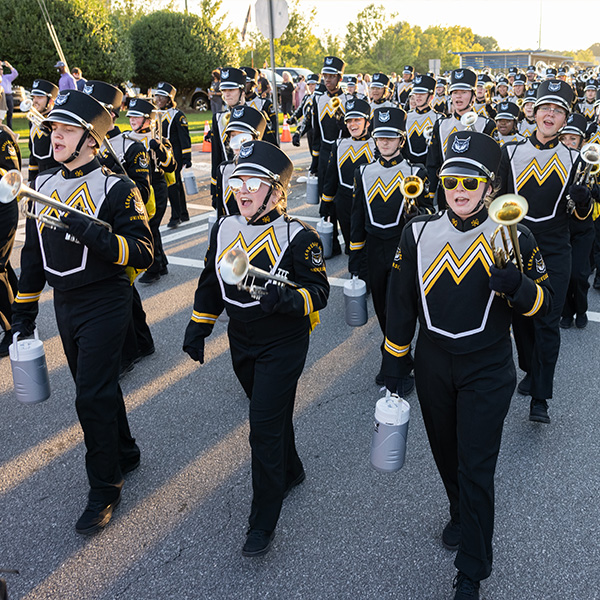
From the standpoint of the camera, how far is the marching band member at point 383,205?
17.7 ft

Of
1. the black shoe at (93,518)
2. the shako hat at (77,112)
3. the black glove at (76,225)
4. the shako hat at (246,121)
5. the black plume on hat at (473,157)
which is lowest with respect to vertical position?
the black shoe at (93,518)

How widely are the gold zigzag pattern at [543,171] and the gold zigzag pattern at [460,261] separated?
221 centimetres

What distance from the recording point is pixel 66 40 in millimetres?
26047

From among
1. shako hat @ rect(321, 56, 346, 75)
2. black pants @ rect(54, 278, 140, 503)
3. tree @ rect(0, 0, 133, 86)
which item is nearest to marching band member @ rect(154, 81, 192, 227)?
shako hat @ rect(321, 56, 346, 75)

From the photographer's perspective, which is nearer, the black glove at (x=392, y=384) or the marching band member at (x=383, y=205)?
the black glove at (x=392, y=384)

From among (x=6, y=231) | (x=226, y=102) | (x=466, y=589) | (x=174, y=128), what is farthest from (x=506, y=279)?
(x=174, y=128)

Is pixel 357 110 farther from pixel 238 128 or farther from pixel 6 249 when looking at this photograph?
pixel 6 249

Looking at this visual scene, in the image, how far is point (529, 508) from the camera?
3.88m

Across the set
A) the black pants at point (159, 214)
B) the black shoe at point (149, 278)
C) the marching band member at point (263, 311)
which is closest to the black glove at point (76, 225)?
the marching band member at point (263, 311)

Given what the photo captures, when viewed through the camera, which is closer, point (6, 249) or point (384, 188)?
point (384, 188)

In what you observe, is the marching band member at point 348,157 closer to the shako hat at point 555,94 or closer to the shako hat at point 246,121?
the shako hat at point 246,121

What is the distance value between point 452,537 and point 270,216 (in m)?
2.01

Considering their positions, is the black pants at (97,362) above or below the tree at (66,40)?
below

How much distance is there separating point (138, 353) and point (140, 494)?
7.05 ft
